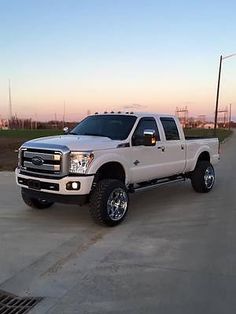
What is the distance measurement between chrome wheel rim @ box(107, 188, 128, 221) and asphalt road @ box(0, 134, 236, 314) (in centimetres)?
22

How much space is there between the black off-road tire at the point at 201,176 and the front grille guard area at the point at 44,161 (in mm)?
4812

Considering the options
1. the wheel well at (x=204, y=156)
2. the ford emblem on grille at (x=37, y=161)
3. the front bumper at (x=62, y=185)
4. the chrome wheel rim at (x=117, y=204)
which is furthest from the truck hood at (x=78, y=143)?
the wheel well at (x=204, y=156)

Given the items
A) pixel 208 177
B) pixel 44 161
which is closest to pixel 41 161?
pixel 44 161

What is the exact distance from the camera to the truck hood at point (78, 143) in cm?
835

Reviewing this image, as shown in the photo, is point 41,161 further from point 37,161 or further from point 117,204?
point 117,204

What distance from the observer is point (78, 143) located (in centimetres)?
849

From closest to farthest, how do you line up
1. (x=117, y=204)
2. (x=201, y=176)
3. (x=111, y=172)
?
(x=117, y=204) → (x=111, y=172) → (x=201, y=176)

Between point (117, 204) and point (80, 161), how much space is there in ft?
3.64

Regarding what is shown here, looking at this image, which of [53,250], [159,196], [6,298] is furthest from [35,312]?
[159,196]

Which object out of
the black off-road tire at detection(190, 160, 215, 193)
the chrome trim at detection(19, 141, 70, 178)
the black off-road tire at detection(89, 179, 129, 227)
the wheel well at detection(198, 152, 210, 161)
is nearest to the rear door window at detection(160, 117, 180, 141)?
the black off-road tire at detection(190, 160, 215, 193)

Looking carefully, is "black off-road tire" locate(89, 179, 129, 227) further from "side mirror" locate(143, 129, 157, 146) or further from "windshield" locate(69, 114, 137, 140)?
"side mirror" locate(143, 129, 157, 146)

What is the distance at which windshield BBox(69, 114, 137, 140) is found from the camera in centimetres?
963

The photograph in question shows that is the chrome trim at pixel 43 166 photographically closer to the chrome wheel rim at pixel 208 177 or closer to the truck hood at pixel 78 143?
the truck hood at pixel 78 143

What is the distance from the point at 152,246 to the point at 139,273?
1255 millimetres
